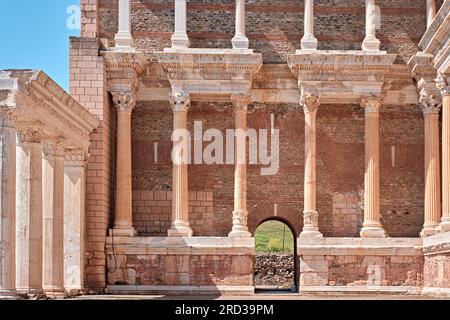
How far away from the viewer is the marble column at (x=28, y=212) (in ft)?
80.2

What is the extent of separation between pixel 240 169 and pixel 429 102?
6.31m

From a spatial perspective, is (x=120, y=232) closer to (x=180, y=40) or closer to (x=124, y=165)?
(x=124, y=165)

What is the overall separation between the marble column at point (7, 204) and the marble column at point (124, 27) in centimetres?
1008

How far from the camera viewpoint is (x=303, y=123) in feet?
109

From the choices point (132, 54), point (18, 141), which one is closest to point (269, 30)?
point (132, 54)

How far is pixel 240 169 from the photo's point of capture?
105 ft

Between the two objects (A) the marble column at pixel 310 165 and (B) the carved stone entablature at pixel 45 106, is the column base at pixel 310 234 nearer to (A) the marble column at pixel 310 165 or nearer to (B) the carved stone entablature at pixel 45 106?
(A) the marble column at pixel 310 165

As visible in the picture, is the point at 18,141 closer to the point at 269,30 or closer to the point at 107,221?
the point at 107,221

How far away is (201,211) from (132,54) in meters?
5.51

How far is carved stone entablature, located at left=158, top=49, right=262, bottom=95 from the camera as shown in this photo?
31984 mm

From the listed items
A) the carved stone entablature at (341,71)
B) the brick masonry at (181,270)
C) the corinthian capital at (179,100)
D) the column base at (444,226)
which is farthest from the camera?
the corinthian capital at (179,100)

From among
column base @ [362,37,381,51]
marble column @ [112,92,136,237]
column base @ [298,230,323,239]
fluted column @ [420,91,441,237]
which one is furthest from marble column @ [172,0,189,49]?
fluted column @ [420,91,441,237]

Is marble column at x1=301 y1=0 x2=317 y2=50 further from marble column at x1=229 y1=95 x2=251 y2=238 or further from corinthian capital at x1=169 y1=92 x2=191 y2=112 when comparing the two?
corinthian capital at x1=169 y1=92 x2=191 y2=112

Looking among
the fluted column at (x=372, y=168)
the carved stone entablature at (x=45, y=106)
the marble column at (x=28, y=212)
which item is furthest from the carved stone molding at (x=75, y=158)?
the fluted column at (x=372, y=168)
